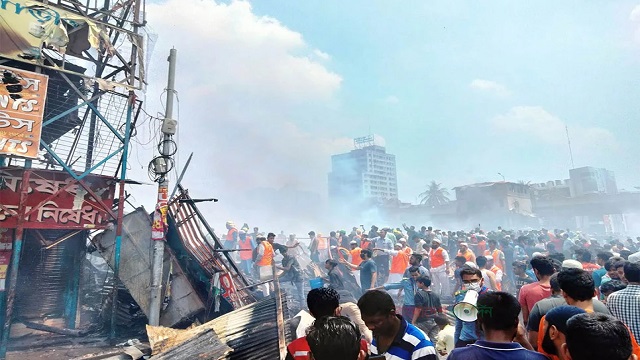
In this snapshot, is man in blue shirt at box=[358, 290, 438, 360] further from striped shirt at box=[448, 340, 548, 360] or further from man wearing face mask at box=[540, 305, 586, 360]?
man wearing face mask at box=[540, 305, 586, 360]

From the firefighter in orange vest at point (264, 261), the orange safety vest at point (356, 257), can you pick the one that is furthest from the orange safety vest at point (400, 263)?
the firefighter in orange vest at point (264, 261)

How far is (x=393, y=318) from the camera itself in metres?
2.52

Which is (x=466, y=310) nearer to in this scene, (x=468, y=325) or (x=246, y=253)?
(x=468, y=325)

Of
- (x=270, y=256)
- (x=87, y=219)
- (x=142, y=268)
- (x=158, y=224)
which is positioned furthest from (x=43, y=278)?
(x=270, y=256)

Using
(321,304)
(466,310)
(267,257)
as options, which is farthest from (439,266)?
(321,304)

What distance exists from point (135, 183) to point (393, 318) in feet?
25.8

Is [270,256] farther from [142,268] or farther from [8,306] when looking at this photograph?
[8,306]

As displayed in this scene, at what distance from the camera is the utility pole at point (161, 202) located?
7.14 m

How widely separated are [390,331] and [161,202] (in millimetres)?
6602

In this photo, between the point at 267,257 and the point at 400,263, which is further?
the point at 400,263

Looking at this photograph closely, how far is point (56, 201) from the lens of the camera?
7605 mm

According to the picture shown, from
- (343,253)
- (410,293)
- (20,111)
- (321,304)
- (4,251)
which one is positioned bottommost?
(410,293)

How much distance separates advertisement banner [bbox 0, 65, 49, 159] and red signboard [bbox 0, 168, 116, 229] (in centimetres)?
53

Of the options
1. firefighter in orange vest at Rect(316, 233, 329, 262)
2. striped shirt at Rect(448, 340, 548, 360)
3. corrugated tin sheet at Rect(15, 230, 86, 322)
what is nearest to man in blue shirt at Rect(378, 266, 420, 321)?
striped shirt at Rect(448, 340, 548, 360)
